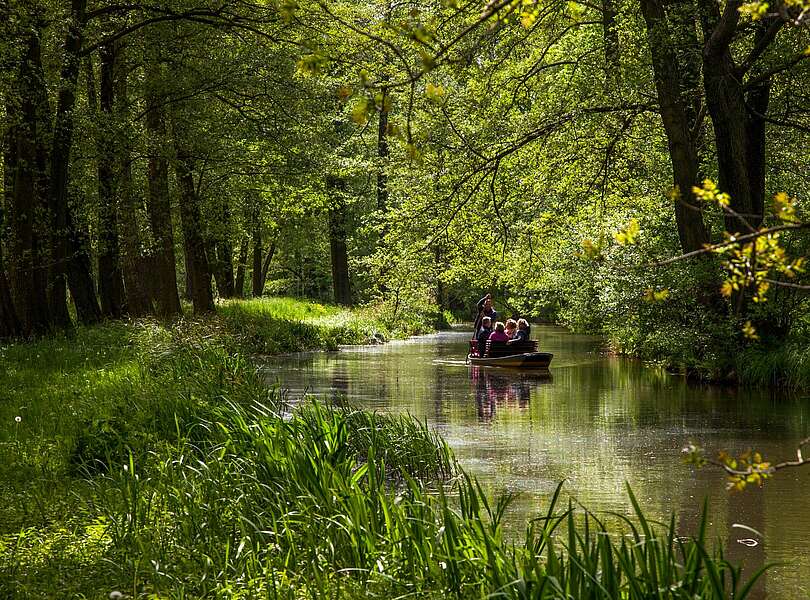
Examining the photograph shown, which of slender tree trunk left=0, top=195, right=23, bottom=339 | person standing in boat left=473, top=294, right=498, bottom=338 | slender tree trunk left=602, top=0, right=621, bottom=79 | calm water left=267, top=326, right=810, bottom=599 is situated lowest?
calm water left=267, top=326, right=810, bottom=599

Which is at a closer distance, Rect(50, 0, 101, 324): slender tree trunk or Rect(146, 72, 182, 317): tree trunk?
Rect(50, 0, 101, 324): slender tree trunk

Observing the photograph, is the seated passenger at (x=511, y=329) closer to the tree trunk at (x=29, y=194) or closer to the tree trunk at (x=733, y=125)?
the tree trunk at (x=733, y=125)

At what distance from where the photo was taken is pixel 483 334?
26.3m

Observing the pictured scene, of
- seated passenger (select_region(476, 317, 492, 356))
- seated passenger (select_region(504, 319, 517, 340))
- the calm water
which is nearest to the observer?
the calm water

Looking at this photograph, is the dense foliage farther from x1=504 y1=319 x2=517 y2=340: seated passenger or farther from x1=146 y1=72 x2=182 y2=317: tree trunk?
x1=504 y1=319 x2=517 y2=340: seated passenger

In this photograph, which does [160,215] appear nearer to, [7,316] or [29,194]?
[29,194]

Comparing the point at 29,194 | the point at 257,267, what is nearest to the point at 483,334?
the point at 29,194

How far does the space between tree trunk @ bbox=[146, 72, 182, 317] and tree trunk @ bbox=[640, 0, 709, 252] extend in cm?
981

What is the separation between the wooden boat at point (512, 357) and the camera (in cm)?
2334

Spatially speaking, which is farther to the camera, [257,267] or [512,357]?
[257,267]

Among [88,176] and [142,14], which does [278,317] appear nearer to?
[88,176]

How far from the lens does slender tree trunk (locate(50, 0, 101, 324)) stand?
1695cm

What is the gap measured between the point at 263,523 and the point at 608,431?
7.96 m

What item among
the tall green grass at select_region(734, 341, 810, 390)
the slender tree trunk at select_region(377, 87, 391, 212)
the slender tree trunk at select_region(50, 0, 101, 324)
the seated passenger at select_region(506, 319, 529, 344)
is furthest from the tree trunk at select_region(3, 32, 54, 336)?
the tall green grass at select_region(734, 341, 810, 390)
